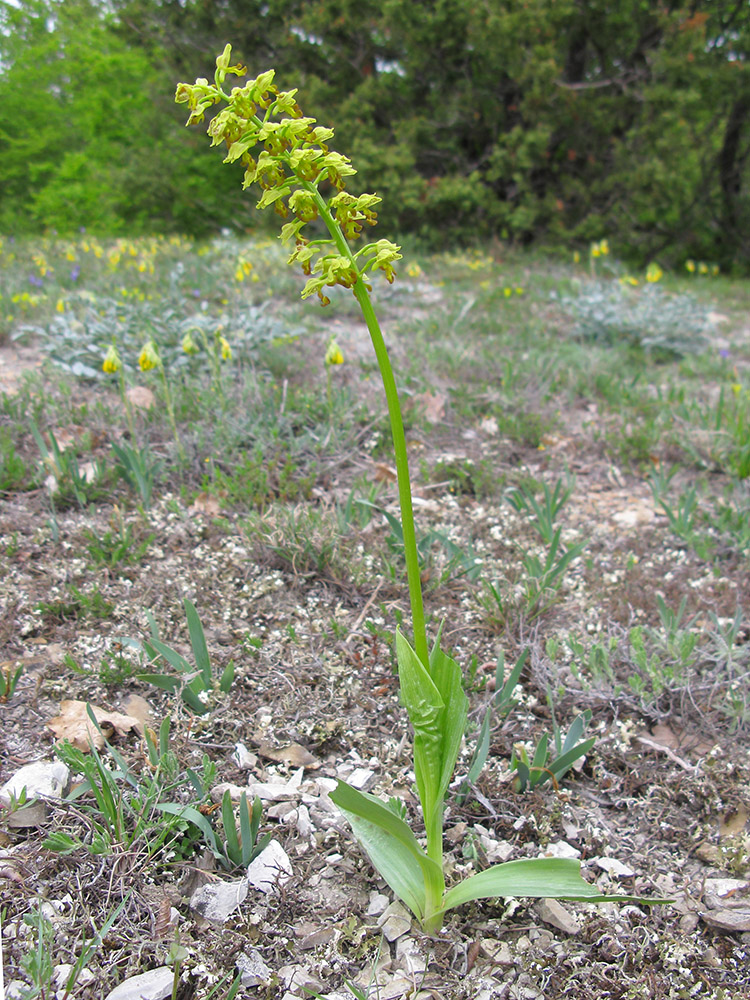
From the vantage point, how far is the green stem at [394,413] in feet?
3.27

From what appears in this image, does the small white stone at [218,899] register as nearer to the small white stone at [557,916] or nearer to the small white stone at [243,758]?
the small white stone at [243,758]

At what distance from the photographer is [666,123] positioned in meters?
8.27

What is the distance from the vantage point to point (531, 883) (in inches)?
45.2

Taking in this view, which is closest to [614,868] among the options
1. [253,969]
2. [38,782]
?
[253,969]

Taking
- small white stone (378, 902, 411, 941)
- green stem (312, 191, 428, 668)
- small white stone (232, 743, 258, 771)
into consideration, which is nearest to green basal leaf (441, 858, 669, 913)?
small white stone (378, 902, 411, 941)

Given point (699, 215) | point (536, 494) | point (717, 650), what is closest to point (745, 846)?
point (717, 650)

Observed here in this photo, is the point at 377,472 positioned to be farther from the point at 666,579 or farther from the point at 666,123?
the point at 666,123

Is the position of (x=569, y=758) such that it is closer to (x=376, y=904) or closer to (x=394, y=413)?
(x=376, y=904)

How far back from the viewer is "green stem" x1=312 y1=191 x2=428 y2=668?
998mm

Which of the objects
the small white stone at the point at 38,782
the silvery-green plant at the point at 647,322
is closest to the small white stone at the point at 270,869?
the small white stone at the point at 38,782

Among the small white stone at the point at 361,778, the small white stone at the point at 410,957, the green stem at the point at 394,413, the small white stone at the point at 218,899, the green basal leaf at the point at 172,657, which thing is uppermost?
the green stem at the point at 394,413

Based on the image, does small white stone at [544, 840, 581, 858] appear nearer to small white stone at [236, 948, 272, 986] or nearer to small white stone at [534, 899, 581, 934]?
small white stone at [534, 899, 581, 934]

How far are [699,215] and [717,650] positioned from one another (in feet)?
32.2

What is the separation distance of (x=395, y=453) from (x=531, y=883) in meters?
0.78
